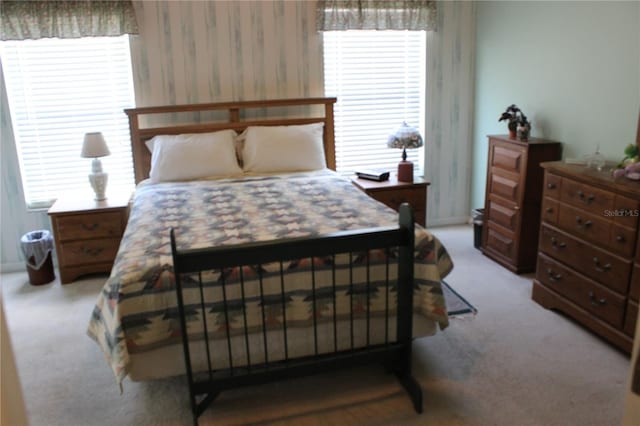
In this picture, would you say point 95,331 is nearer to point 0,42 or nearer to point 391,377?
point 391,377

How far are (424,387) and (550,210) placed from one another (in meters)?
1.37

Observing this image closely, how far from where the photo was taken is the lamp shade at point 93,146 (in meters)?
3.69

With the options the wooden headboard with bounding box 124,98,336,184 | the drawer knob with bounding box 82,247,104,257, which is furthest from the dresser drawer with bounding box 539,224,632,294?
the drawer knob with bounding box 82,247,104,257

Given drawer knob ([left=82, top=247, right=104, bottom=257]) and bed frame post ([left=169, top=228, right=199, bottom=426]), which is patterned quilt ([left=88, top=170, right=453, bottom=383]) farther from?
drawer knob ([left=82, top=247, right=104, bottom=257])

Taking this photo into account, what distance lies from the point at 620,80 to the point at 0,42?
4214 mm

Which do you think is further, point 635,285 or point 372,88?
point 372,88

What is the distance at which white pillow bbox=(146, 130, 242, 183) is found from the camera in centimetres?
374

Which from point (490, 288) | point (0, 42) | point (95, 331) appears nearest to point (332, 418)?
point (95, 331)

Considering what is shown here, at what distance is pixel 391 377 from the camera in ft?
8.16

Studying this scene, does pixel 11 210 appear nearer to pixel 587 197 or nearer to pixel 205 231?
pixel 205 231

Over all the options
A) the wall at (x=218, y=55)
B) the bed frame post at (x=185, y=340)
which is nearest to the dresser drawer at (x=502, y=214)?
the wall at (x=218, y=55)

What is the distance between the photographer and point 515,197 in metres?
3.63

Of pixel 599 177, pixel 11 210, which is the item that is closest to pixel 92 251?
pixel 11 210

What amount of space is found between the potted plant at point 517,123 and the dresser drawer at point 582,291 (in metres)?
0.96
